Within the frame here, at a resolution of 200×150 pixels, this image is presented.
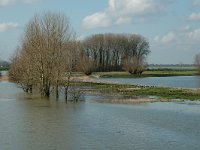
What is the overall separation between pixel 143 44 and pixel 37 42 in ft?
277

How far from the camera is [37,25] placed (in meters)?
45.3

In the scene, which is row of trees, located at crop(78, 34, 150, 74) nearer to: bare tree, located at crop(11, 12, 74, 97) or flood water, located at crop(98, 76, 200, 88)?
flood water, located at crop(98, 76, 200, 88)

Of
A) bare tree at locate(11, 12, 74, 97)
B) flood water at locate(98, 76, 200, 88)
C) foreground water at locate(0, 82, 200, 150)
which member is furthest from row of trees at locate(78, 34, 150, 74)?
foreground water at locate(0, 82, 200, 150)

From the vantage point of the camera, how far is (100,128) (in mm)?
22188

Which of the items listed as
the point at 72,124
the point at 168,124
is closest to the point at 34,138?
the point at 72,124

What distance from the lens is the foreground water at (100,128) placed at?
1791 cm

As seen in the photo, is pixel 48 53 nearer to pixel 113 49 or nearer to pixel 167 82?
pixel 167 82

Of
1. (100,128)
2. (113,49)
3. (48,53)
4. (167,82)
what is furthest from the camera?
(113,49)

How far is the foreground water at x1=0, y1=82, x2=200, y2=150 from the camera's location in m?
17.9

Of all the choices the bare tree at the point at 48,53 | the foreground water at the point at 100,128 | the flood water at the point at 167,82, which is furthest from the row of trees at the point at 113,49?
the foreground water at the point at 100,128

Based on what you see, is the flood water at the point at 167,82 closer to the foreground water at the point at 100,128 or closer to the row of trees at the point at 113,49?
the foreground water at the point at 100,128

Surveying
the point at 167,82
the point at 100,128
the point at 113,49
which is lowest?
the point at 100,128

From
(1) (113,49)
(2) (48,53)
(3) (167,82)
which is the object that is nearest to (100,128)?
(2) (48,53)

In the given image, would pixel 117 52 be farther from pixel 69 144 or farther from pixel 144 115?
pixel 69 144
